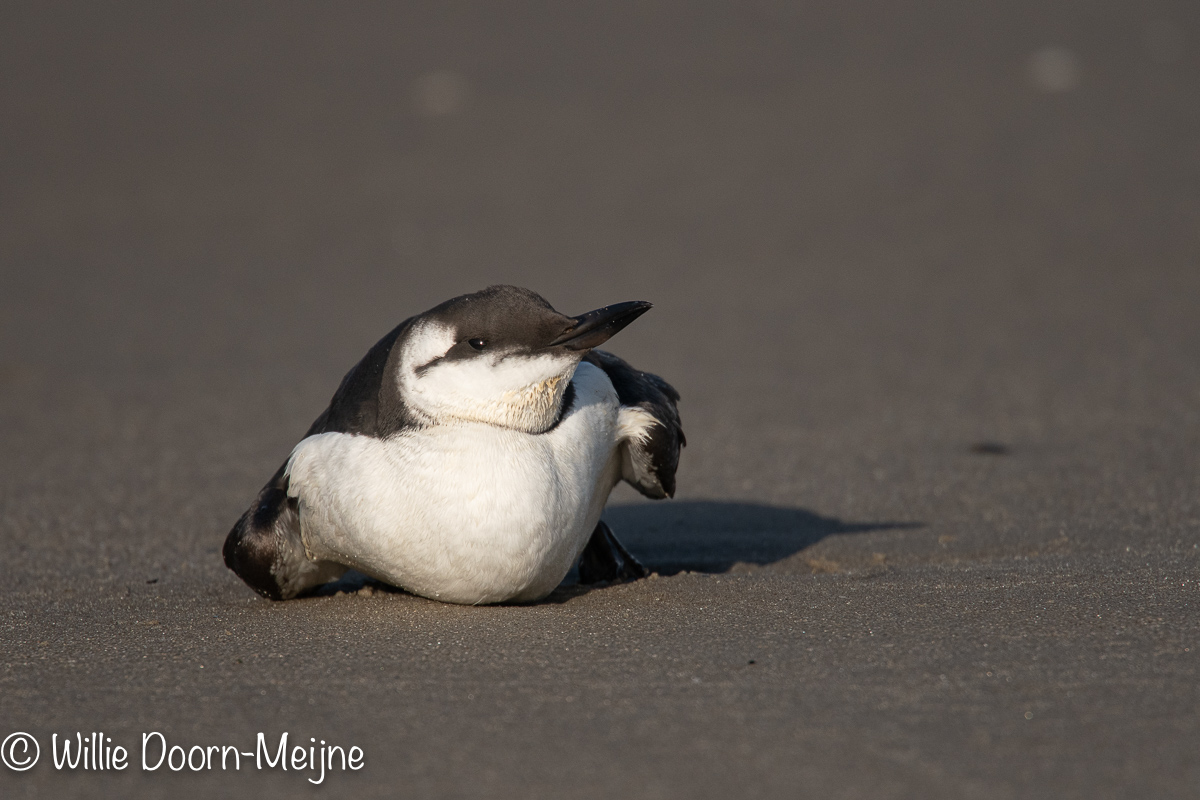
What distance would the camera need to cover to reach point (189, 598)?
478 centimetres

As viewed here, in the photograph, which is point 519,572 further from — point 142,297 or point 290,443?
point 142,297

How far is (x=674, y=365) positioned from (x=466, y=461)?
19.0 ft

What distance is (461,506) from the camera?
155 inches

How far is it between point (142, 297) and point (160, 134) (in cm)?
516

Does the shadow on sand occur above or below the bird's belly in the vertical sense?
below

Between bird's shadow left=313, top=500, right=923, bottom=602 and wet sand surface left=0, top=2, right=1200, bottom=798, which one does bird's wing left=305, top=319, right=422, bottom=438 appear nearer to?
wet sand surface left=0, top=2, right=1200, bottom=798

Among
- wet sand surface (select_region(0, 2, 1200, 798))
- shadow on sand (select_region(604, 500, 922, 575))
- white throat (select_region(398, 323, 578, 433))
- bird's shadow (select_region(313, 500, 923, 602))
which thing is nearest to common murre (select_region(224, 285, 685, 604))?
white throat (select_region(398, 323, 578, 433))

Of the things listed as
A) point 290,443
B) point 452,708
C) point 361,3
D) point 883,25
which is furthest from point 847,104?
point 452,708

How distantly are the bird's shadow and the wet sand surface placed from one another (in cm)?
4

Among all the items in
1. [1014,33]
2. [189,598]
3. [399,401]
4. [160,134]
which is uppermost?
[1014,33]

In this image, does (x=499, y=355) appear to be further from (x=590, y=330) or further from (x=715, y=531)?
(x=715, y=531)

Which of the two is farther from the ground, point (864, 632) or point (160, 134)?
point (160, 134)

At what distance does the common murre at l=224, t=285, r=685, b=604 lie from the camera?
396cm

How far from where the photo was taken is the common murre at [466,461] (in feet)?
13.0
